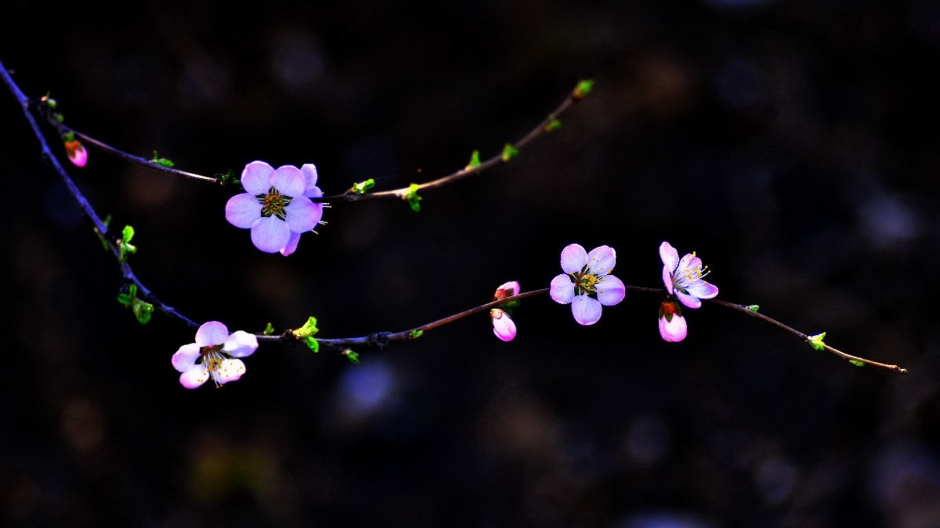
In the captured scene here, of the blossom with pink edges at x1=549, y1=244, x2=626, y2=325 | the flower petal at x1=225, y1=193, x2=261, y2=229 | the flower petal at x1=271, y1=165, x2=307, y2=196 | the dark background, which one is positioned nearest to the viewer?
the flower petal at x1=271, y1=165, x2=307, y2=196

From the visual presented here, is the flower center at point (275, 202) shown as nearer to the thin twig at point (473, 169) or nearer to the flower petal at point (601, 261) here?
the thin twig at point (473, 169)

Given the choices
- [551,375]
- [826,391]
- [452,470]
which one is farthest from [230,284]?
[826,391]

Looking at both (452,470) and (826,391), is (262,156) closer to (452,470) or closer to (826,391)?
(452,470)

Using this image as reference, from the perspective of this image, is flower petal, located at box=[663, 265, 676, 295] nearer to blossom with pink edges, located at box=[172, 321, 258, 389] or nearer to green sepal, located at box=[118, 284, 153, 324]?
blossom with pink edges, located at box=[172, 321, 258, 389]

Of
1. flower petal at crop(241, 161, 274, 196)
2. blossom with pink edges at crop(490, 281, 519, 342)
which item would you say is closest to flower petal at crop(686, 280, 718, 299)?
blossom with pink edges at crop(490, 281, 519, 342)

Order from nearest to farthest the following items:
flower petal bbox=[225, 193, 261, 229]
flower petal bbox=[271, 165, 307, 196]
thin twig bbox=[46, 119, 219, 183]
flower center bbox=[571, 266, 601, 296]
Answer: thin twig bbox=[46, 119, 219, 183] < flower petal bbox=[271, 165, 307, 196] < flower petal bbox=[225, 193, 261, 229] < flower center bbox=[571, 266, 601, 296]

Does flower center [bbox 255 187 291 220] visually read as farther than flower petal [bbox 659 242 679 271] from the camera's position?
No

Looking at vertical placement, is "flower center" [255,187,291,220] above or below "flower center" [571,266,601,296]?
below
